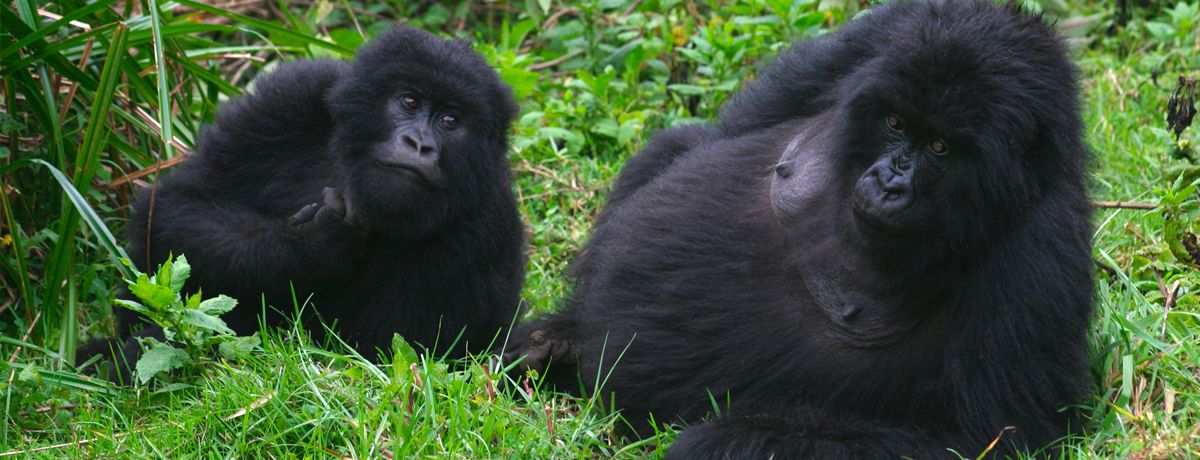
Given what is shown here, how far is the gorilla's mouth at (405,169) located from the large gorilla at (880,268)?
667mm

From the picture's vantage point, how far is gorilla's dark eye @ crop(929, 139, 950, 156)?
3465 mm

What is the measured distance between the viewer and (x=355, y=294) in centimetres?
469

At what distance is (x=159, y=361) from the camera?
3.84 metres

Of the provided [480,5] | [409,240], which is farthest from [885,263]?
[480,5]

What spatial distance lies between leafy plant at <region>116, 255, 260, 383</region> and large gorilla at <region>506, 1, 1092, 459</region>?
116 cm

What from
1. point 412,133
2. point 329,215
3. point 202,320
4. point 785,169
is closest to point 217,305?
point 202,320

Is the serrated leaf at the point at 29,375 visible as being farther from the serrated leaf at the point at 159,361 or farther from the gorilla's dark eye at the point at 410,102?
the gorilla's dark eye at the point at 410,102

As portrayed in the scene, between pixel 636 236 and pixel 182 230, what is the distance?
1.62 m

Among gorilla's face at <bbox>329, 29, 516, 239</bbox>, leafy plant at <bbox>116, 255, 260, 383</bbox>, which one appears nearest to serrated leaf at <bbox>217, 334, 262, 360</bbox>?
leafy plant at <bbox>116, 255, 260, 383</bbox>

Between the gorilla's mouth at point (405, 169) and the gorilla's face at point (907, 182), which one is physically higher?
the gorilla's face at point (907, 182)

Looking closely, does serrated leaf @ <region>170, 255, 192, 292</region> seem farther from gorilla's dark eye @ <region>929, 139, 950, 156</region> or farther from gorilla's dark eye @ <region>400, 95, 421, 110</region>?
gorilla's dark eye @ <region>929, 139, 950, 156</region>

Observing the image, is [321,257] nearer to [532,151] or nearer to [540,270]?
[540,270]

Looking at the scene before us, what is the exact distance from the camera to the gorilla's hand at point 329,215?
4.55m

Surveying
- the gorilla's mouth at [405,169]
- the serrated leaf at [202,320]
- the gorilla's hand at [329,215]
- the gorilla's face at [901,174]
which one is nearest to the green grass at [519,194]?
the serrated leaf at [202,320]
